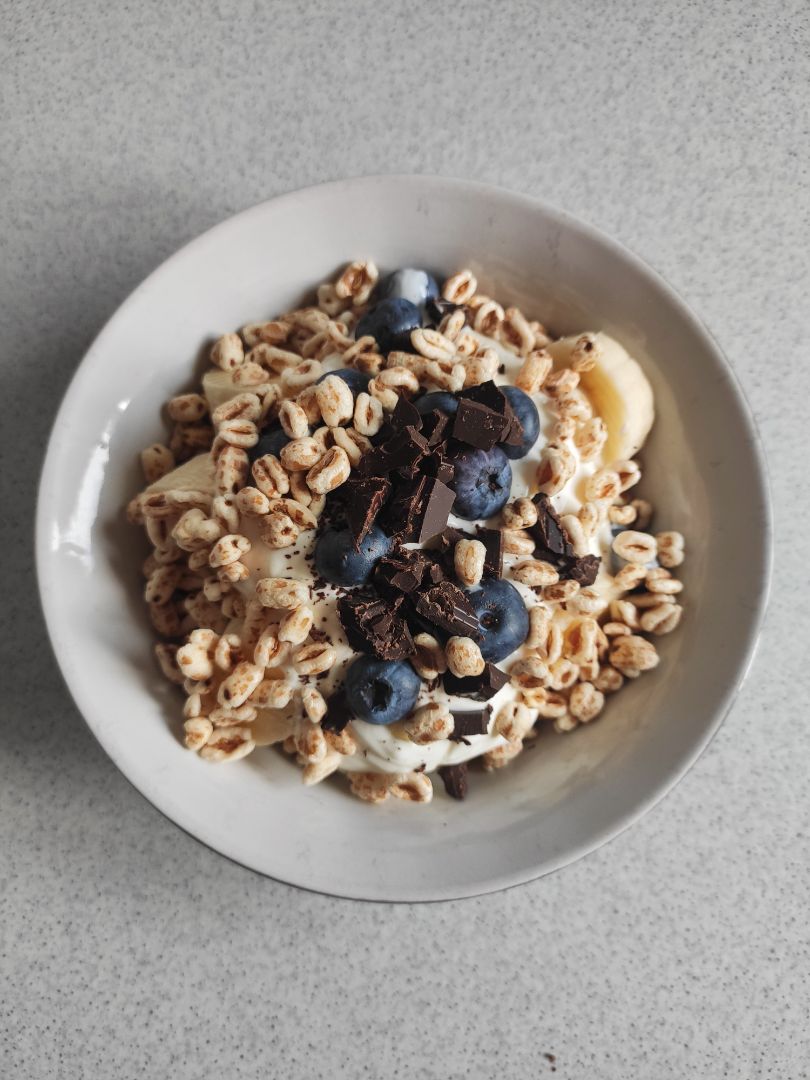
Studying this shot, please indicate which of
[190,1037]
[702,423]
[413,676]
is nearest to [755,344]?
[702,423]

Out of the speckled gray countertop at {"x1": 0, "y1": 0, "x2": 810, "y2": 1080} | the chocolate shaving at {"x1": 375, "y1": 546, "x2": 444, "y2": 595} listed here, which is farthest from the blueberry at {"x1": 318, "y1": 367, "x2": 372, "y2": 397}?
the speckled gray countertop at {"x1": 0, "y1": 0, "x2": 810, "y2": 1080}

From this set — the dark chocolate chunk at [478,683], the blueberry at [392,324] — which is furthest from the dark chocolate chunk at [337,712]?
the blueberry at [392,324]

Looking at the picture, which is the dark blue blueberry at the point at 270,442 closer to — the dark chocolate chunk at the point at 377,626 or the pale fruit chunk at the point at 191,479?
the pale fruit chunk at the point at 191,479

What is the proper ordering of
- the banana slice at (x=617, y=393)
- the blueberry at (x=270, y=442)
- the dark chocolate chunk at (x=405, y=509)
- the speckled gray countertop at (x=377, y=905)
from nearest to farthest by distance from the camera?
1. the dark chocolate chunk at (x=405, y=509)
2. the blueberry at (x=270, y=442)
3. the banana slice at (x=617, y=393)
4. the speckled gray countertop at (x=377, y=905)

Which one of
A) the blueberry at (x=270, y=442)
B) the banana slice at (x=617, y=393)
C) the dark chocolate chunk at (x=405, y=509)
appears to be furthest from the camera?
the banana slice at (x=617, y=393)

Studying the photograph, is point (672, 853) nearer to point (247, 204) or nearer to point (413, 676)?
point (413, 676)
